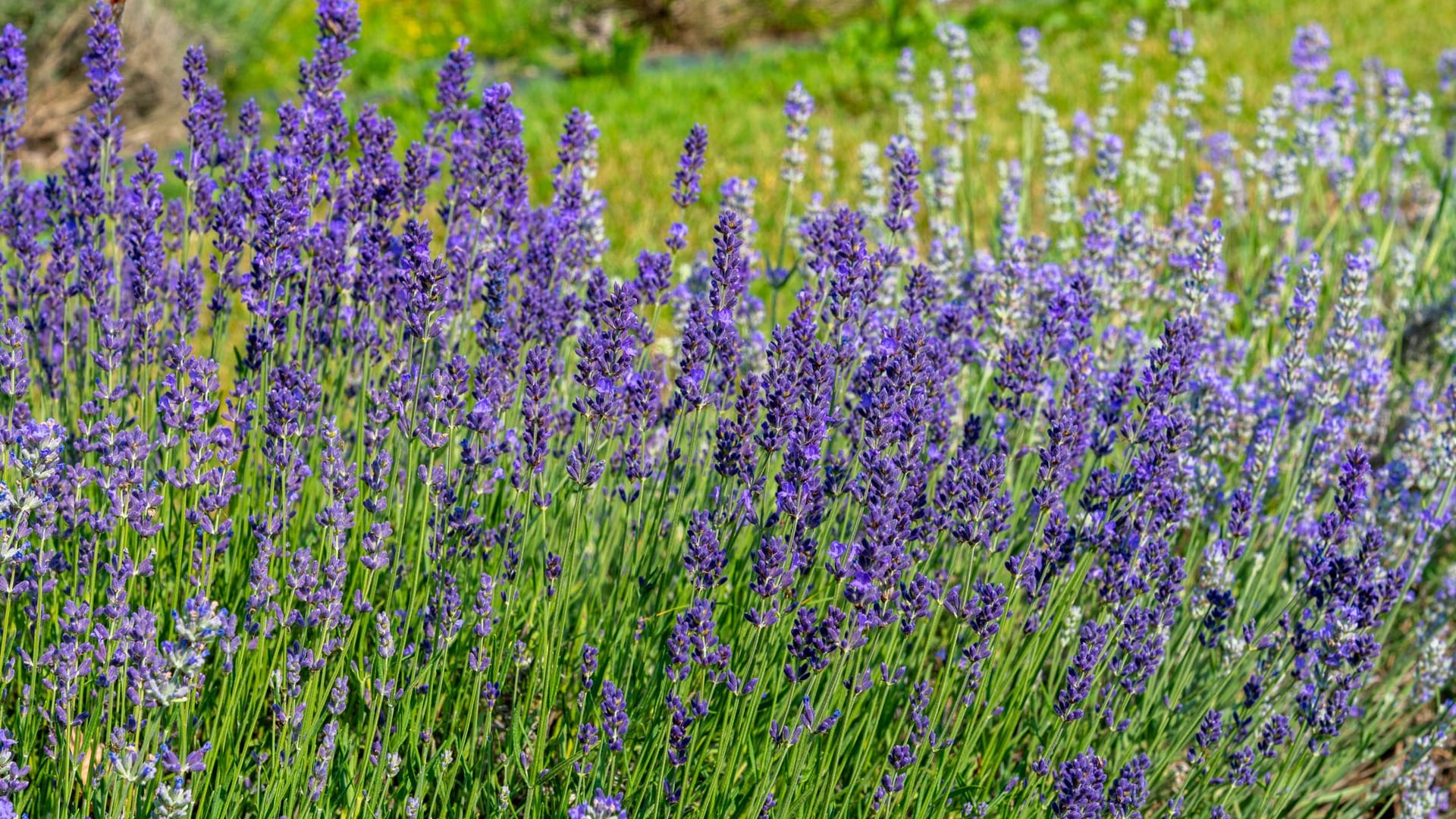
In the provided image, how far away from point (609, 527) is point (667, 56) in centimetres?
911

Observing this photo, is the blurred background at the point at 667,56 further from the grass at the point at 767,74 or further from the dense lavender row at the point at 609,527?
the dense lavender row at the point at 609,527

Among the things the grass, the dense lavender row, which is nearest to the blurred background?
the grass

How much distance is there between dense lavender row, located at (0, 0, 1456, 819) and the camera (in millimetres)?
1995

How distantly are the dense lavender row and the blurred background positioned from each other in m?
3.10

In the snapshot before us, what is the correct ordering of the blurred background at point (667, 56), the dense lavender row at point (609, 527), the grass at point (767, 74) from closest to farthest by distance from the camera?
the dense lavender row at point (609, 527)
the grass at point (767, 74)
the blurred background at point (667, 56)

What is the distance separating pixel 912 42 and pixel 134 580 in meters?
8.82

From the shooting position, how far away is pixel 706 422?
3.71m

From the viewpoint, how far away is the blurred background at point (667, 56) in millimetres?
7797

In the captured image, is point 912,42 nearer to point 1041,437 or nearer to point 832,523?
point 1041,437

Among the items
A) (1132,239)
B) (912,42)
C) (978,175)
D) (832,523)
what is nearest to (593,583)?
(832,523)

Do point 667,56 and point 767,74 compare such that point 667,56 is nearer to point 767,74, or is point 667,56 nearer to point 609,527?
point 767,74

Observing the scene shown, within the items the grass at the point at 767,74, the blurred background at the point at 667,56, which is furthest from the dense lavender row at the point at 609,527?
the blurred background at the point at 667,56

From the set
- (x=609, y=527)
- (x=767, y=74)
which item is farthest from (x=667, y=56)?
(x=609, y=527)

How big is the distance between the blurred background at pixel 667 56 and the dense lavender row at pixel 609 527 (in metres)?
3.10
